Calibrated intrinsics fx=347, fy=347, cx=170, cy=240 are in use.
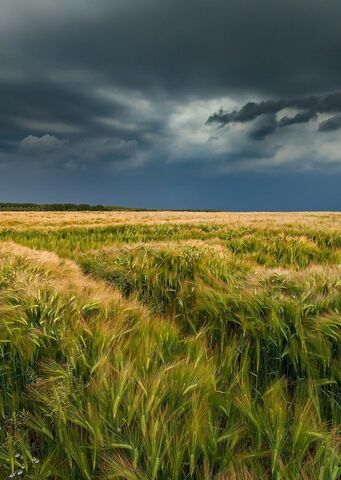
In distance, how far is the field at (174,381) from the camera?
146 cm

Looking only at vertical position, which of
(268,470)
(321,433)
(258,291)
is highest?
(258,291)

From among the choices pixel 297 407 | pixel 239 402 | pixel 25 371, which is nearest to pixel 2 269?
pixel 25 371

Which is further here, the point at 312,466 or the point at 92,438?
the point at 92,438

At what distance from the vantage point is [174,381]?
1796 mm

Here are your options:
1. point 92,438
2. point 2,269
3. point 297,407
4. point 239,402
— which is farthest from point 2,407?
point 2,269

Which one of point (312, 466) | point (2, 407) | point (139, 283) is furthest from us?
point (139, 283)

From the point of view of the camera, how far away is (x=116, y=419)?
5.16 ft

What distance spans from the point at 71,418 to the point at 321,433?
113cm

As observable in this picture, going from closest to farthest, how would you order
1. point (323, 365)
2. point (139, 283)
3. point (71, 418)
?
point (71, 418)
point (323, 365)
point (139, 283)

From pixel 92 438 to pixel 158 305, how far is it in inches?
87.1

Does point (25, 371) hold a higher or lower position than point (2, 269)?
lower

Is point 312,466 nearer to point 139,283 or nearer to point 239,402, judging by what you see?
point 239,402

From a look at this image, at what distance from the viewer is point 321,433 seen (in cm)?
152

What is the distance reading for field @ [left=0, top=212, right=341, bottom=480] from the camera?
1.46 m
